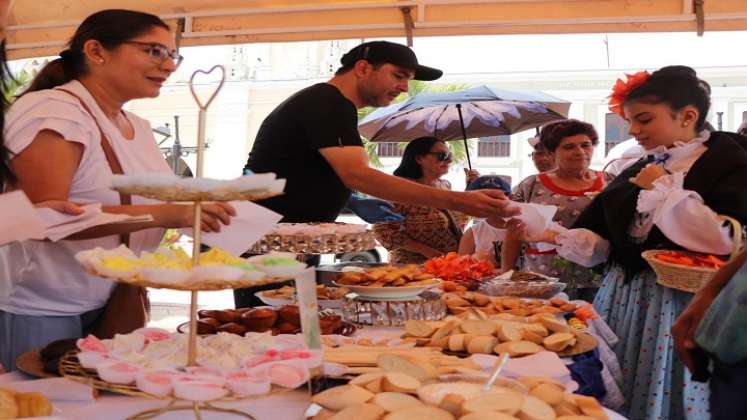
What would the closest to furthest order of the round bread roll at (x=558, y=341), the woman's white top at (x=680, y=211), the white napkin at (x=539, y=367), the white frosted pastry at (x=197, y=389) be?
the white frosted pastry at (x=197, y=389) < the white napkin at (x=539, y=367) < the round bread roll at (x=558, y=341) < the woman's white top at (x=680, y=211)

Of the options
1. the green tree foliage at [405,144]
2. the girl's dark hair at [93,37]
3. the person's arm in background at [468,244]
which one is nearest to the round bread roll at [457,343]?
the girl's dark hair at [93,37]

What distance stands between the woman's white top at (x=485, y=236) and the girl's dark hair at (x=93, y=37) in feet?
8.35

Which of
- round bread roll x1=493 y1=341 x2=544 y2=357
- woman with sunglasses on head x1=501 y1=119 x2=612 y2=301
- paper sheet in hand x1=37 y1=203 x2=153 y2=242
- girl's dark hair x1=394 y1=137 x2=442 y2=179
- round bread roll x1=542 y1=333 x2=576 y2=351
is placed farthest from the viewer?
girl's dark hair x1=394 y1=137 x2=442 y2=179

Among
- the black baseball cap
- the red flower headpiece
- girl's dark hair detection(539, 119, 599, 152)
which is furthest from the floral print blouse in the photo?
the black baseball cap

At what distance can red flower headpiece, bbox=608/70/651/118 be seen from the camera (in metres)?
3.13

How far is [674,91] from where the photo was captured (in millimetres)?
2996

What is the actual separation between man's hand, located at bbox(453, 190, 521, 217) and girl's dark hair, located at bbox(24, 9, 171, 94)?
3.62ft

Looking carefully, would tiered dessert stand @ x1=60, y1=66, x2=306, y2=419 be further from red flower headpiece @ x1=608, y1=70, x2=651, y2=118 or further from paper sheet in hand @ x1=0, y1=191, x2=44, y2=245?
red flower headpiece @ x1=608, y1=70, x2=651, y2=118

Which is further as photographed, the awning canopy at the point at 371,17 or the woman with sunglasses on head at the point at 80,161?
the awning canopy at the point at 371,17

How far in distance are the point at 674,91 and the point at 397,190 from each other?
122 cm

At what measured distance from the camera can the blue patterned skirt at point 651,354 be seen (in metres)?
2.91

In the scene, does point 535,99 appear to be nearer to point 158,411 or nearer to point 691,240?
point 691,240

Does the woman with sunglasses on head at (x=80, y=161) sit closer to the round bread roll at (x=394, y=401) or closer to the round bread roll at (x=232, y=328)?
the round bread roll at (x=232, y=328)

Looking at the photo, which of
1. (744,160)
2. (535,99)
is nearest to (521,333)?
(744,160)
